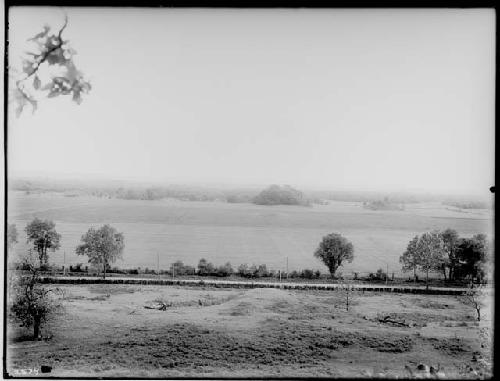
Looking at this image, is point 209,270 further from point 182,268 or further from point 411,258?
point 411,258

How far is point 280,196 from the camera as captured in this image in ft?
6.73

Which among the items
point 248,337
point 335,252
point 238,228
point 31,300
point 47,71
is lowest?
point 248,337

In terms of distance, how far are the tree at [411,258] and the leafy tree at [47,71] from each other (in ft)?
5.56

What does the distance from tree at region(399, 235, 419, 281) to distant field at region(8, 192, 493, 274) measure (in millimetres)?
26

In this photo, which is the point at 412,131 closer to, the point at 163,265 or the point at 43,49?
the point at 163,265

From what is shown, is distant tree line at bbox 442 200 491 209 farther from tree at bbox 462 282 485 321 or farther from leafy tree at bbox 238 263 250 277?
leafy tree at bbox 238 263 250 277

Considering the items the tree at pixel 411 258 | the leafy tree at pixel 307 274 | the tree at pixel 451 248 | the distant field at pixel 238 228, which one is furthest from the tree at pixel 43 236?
the tree at pixel 451 248

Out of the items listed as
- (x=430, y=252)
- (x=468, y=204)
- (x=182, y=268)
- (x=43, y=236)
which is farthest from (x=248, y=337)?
(x=468, y=204)

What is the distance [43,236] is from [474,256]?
6.63 feet

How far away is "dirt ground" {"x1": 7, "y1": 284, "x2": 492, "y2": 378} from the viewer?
1.97 meters

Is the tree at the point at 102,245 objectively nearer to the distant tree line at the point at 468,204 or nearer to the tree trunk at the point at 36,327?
the tree trunk at the point at 36,327

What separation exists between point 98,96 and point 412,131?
1.50m

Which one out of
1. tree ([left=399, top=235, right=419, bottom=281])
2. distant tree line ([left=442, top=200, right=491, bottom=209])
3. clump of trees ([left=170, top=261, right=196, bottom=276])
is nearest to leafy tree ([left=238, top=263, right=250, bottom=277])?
A: clump of trees ([left=170, top=261, right=196, bottom=276])
